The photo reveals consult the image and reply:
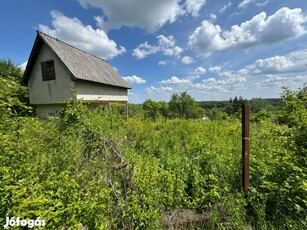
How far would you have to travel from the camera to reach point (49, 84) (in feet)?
38.0

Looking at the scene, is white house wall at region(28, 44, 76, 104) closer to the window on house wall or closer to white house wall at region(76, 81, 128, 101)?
the window on house wall

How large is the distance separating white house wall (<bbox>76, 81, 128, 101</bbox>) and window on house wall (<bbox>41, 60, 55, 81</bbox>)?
2102 mm

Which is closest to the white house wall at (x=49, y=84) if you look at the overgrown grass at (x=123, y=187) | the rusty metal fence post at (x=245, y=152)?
the overgrown grass at (x=123, y=187)

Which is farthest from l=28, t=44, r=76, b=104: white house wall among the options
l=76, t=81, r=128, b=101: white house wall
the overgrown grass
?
the overgrown grass

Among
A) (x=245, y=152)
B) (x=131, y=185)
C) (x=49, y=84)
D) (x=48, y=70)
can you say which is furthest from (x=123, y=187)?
(x=48, y=70)

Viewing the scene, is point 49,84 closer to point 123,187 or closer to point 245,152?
point 123,187

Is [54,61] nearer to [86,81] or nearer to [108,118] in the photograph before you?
[86,81]

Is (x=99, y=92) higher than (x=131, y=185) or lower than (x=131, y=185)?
higher

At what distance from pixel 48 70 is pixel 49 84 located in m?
0.98

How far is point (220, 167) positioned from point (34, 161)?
3.44 m

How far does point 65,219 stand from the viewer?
1565 millimetres

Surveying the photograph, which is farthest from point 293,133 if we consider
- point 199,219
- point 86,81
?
point 86,81

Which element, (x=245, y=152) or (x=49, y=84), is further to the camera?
(x=49, y=84)

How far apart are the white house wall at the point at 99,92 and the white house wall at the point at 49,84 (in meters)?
0.73
